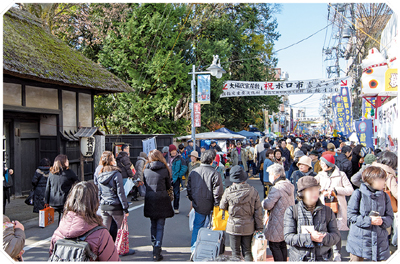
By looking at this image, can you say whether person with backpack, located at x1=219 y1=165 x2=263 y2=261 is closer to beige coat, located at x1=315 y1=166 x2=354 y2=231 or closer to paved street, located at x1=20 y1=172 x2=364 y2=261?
paved street, located at x1=20 y1=172 x2=364 y2=261

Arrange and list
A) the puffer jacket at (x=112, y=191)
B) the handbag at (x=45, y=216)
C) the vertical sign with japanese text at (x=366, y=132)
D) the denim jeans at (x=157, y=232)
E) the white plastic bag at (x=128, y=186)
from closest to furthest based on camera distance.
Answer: the puffer jacket at (x=112, y=191)
the denim jeans at (x=157, y=232)
the handbag at (x=45, y=216)
the white plastic bag at (x=128, y=186)
the vertical sign with japanese text at (x=366, y=132)

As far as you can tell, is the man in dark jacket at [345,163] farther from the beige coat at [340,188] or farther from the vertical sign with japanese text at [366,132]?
the vertical sign with japanese text at [366,132]

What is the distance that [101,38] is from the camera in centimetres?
1666

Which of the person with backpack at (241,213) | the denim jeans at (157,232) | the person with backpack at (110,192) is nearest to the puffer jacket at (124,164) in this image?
the person with backpack at (110,192)

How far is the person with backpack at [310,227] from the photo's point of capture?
3.34 m

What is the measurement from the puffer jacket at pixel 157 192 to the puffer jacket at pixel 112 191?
16.7 inches

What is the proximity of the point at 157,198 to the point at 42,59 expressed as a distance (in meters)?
6.79

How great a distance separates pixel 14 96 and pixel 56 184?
4394 mm

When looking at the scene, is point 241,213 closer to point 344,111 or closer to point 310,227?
point 310,227

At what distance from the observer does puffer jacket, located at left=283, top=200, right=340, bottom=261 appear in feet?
11.0

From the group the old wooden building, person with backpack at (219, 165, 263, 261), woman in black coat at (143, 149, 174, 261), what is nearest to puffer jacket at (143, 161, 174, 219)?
woman in black coat at (143, 149, 174, 261)

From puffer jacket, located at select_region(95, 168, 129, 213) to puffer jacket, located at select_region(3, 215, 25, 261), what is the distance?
2242 millimetres

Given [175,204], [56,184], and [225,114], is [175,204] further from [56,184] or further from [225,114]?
[225,114]

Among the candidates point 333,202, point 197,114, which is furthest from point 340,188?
point 197,114
